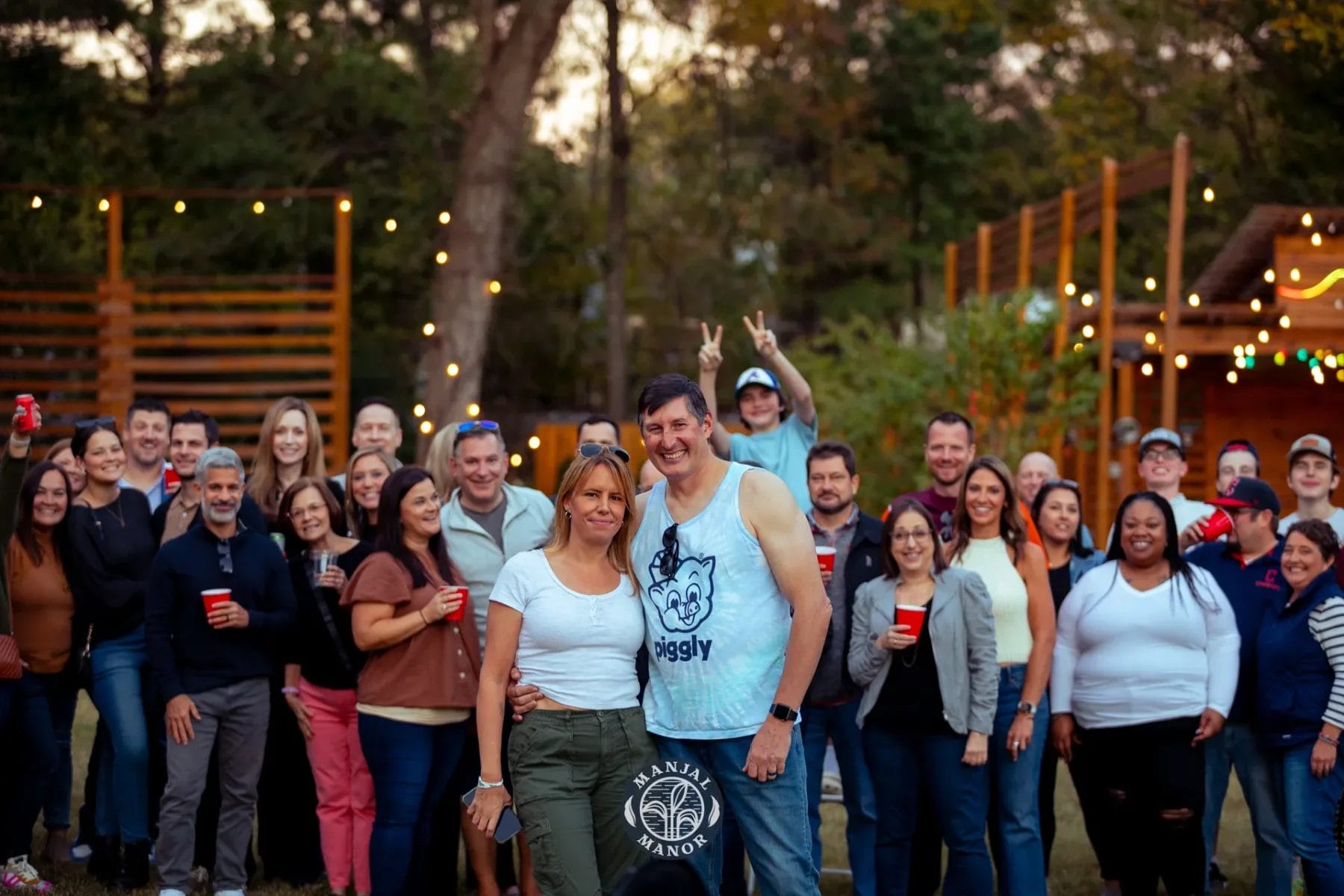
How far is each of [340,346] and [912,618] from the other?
1036 centimetres

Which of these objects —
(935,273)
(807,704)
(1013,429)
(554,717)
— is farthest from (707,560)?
(935,273)

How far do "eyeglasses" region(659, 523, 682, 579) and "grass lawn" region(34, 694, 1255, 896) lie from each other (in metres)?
3.06

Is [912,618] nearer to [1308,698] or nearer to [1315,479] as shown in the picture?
[1308,698]

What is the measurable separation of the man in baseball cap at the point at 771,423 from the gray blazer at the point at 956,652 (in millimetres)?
1123

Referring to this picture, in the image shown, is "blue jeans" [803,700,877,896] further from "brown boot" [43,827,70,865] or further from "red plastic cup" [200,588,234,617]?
"brown boot" [43,827,70,865]

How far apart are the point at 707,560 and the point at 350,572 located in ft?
8.15

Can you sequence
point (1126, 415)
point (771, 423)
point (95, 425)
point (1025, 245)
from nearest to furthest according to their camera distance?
point (95, 425) → point (771, 423) → point (1126, 415) → point (1025, 245)

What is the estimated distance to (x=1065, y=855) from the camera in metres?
7.95

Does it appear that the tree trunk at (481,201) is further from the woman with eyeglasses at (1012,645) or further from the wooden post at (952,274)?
the woman with eyeglasses at (1012,645)

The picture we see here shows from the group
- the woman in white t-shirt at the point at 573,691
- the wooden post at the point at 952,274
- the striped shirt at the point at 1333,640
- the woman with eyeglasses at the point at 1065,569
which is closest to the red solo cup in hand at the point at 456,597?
the woman in white t-shirt at the point at 573,691

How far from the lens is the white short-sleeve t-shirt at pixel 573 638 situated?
455 centimetres

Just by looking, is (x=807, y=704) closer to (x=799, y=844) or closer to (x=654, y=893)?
(x=799, y=844)

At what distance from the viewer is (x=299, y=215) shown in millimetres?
19875

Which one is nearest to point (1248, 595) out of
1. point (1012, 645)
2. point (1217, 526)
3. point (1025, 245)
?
point (1217, 526)
